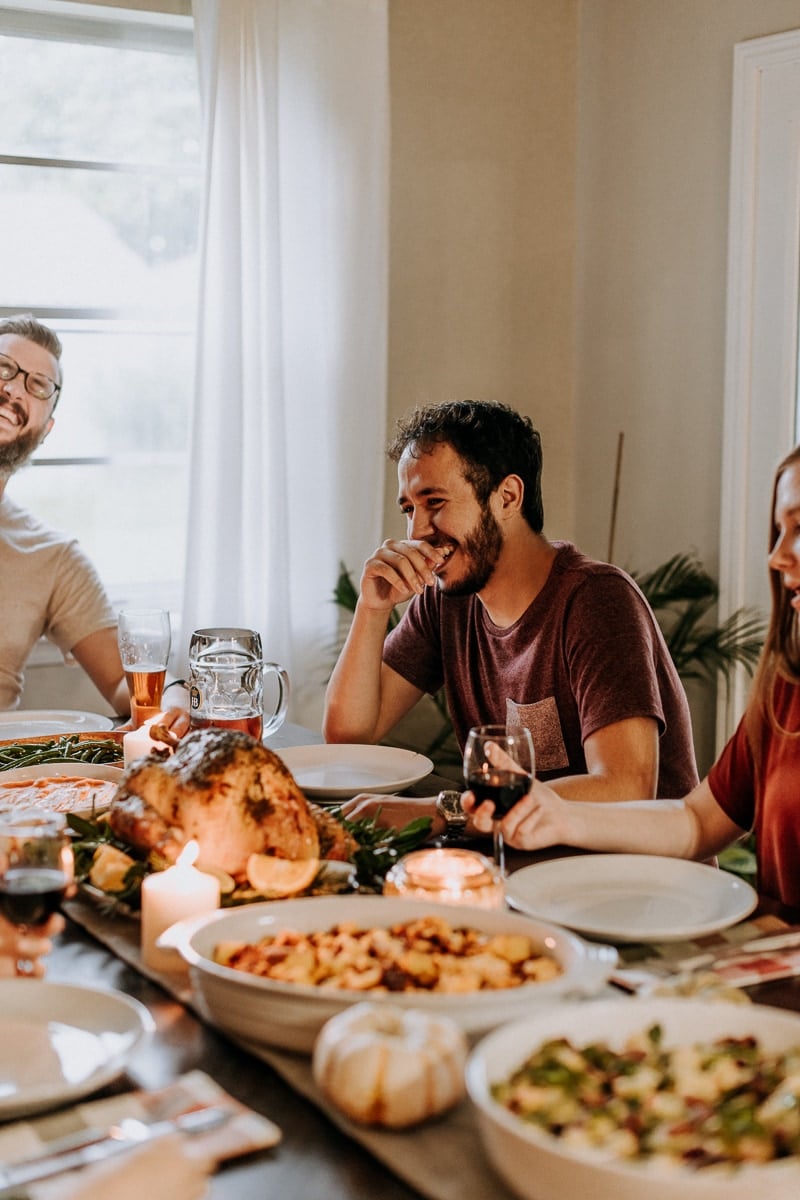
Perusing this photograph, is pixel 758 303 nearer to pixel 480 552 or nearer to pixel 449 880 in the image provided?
pixel 480 552

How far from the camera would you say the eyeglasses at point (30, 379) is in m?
2.95

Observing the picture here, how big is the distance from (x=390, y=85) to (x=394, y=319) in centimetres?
68

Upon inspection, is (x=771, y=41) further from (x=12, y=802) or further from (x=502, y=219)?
(x=12, y=802)

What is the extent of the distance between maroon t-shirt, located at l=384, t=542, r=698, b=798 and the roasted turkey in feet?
2.36

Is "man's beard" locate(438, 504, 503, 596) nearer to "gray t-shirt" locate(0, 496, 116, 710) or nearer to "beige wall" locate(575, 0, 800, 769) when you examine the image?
"gray t-shirt" locate(0, 496, 116, 710)

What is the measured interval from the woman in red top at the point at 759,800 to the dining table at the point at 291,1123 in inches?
17.0

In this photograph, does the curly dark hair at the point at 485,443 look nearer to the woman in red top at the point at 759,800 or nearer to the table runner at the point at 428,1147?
the woman in red top at the point at 759,800

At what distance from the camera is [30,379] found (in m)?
2.97

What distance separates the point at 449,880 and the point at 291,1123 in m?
0.39

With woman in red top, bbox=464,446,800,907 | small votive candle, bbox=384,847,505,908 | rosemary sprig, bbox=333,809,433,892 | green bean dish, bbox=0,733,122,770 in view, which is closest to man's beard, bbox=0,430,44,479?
green bean dish, bbox=0,733,122,770

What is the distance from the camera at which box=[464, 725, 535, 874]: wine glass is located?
4.79 ft

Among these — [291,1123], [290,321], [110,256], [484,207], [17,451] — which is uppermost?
Result: [484,207]

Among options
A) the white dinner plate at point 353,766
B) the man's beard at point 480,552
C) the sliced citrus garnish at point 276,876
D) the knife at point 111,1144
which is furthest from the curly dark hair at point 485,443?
the knife at point 111,1144

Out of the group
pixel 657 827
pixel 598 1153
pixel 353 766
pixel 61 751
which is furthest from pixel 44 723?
pixel 598 1153
